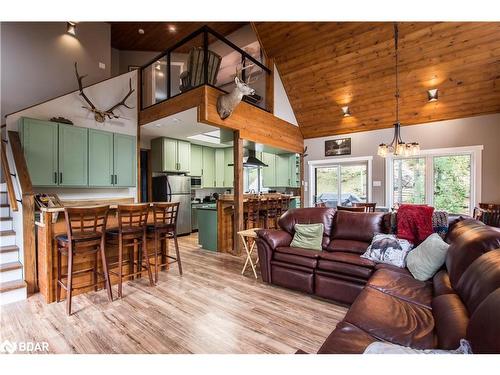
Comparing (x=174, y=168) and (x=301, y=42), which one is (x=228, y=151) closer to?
(x=174, y=168)

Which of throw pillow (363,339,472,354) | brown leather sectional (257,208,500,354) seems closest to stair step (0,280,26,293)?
Answer: brown leather sectional (257,208,500,354)

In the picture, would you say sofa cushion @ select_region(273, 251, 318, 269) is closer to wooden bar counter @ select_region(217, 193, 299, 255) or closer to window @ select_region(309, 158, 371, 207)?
wooden bar counter @ select_region(217, 193, 299, 255)

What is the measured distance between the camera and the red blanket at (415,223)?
2.73 metres

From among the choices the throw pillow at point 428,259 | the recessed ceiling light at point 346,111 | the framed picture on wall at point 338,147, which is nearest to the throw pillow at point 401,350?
the throw pillow at point 428,259

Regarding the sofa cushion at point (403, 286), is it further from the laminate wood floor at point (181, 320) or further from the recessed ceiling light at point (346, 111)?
the recessed ceiling light at point (346, 111)

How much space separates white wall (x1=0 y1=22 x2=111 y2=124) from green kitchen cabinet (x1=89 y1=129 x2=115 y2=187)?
1411 mm

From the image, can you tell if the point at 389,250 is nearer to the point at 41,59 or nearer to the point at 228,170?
the point at 228,170

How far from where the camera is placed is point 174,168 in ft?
19.8

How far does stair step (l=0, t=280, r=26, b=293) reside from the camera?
2572mm

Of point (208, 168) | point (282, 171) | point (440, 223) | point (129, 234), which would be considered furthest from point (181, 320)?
point (282, 171)

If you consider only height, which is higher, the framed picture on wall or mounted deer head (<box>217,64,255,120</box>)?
mounted deer head (<box>217,64,255,120</box>)

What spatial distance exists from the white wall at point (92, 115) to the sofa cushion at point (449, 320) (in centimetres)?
521
